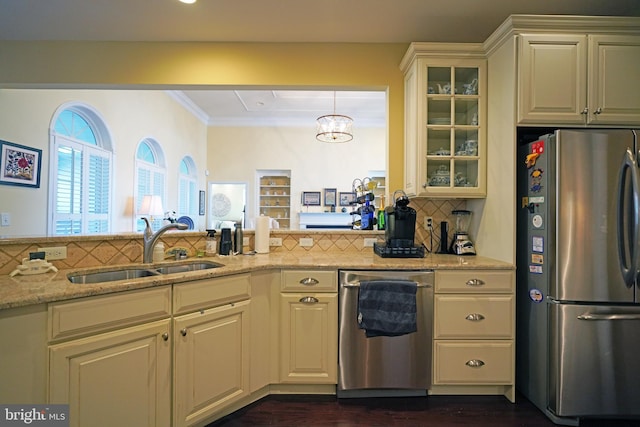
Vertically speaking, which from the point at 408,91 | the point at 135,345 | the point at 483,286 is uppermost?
the point at 408,91

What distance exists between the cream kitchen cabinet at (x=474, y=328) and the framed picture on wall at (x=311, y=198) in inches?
188

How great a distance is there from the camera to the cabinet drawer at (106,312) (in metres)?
1.27

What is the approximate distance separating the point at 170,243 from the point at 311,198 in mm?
4523

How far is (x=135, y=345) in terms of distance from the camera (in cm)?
146

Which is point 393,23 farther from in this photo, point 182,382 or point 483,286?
point 182,382

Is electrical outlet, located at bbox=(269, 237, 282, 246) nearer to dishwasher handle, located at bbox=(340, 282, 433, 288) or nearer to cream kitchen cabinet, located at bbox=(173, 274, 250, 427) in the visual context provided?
cream kitchen cabinet, located at bbox=(173, 274, 250, 427)

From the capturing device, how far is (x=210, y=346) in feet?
5.67

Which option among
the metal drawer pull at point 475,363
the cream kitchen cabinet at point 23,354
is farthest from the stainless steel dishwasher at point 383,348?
the cream kitchen cabinet at point 23,354

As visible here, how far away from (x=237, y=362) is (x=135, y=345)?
2.03 ft

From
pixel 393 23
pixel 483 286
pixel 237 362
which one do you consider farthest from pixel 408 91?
pixel 237 362

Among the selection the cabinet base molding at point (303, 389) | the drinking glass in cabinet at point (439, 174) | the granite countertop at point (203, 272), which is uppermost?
the drinking glass in cabinet at point (439, 174)

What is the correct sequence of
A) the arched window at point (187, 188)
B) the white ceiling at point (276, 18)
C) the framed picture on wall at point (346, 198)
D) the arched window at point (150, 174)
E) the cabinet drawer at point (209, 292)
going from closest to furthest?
1. the cabinet drawer at point (209, 292)
2. the white ceiling at point (276, 18)
3. the arched window at point (150, 174)
4. the arched window at point (187, 188)
5. the framed picture on wall at point (346, 198)

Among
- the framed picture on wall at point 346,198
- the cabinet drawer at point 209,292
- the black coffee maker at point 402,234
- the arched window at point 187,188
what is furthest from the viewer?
the framed picture on wall at point 346,198

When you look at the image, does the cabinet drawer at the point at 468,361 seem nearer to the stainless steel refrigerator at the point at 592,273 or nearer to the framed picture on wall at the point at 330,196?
the stainless steel refrigerator at the point at 592,273
